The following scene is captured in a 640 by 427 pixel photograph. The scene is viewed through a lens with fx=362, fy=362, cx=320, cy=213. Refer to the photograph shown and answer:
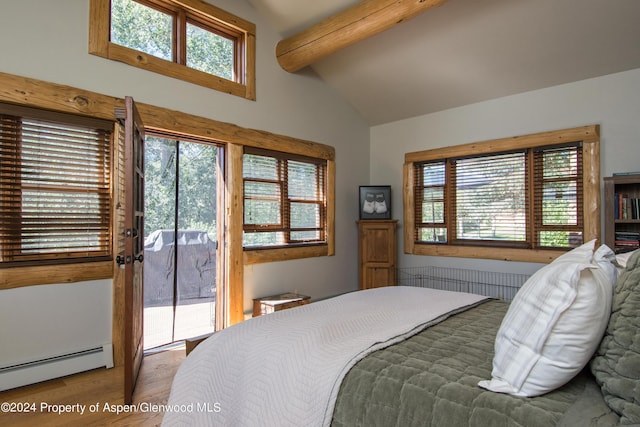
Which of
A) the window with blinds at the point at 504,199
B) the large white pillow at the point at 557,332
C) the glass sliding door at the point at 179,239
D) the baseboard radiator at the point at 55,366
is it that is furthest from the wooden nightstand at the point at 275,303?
the large white pillow at the point at 557,332

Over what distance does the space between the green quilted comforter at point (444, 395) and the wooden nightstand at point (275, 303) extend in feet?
7.49

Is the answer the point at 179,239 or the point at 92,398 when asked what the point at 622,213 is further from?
the point at 92,398

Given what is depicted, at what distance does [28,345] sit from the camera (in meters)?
2.52

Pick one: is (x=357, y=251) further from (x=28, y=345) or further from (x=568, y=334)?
(x=568, y=334)

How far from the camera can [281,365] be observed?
4.33 feet

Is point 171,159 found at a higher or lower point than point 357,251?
higher

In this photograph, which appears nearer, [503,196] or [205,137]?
[205,137]

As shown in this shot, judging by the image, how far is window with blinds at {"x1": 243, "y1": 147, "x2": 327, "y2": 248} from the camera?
395 cm

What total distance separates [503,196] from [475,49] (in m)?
1.68

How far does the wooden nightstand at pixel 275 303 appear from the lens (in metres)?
3.57

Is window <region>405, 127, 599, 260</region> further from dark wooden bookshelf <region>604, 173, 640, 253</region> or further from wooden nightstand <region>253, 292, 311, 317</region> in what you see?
wooden nightstand <region>253, 292, 311, 317</region>

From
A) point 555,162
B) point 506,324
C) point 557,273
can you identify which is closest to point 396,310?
point 506,324

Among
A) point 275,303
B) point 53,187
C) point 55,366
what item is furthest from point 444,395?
point 53,187

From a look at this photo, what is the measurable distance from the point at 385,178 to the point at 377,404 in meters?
4.34
